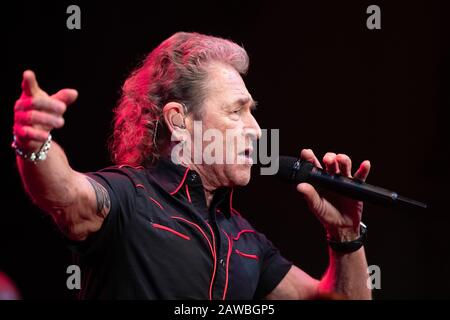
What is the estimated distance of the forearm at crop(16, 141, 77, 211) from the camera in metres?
1.22

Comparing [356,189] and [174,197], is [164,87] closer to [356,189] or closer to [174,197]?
[174,197]

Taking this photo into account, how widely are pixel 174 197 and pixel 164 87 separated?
18.3 inches

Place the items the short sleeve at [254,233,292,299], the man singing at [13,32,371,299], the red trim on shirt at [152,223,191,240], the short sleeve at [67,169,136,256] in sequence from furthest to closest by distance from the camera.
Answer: the short sleeve at [254,233,292,299] < the red trim on shirt at [152,223,191,240] < the short sleeve at [67,169,136,256] < the man singing at [13,32,371,299]

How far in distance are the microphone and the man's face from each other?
137 millimetres

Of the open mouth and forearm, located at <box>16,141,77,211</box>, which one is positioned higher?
forearm, located at <box>16,141,77,211</box>

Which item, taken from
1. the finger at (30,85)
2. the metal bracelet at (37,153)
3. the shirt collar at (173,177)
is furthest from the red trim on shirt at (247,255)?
the finger at (30,85)

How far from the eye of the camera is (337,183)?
1707 millimetres

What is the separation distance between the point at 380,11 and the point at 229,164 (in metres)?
1.46

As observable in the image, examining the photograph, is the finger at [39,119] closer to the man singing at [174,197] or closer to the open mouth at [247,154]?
the man singing at [174,197]

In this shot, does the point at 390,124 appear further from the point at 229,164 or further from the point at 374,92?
the point at 229,164

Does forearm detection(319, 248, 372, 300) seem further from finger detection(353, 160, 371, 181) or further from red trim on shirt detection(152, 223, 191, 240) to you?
red trim on shirt detection(152, 223, 191, 240)

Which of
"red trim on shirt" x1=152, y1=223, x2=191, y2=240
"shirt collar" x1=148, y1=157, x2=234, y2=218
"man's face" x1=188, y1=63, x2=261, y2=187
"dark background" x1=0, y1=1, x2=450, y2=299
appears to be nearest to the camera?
"red trim on shirt" x1=152, y1=223, x2=191, y2=240

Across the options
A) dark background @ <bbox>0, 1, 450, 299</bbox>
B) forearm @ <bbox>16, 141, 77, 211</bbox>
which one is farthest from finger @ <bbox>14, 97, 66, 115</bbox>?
dark background @ <bbox>0, 1, 450, 299</bbox>

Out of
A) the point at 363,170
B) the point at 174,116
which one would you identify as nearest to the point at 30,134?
the point at 174,116
